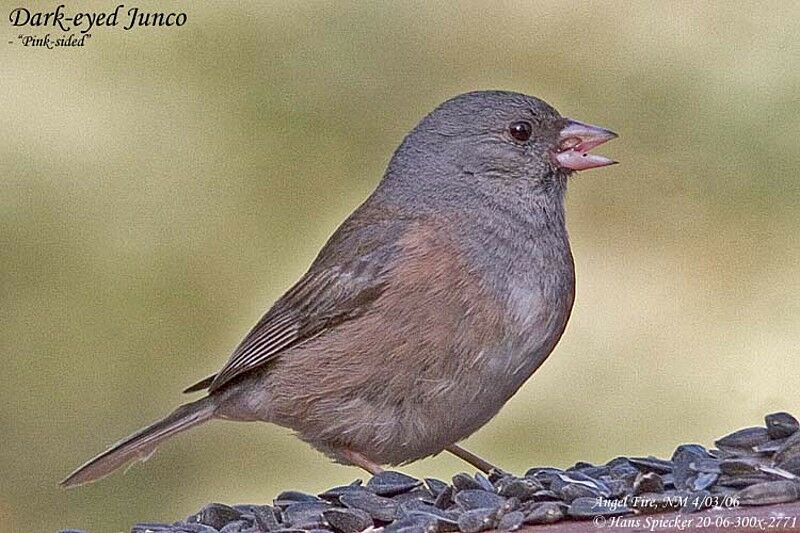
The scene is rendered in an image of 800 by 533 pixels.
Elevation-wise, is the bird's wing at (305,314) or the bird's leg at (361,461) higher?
the bird's wing at (305,314)

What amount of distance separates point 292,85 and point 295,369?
4.76ft

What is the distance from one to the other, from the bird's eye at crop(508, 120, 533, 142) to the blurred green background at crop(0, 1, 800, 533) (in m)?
0.97

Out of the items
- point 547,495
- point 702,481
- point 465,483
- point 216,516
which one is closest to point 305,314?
point 216,516

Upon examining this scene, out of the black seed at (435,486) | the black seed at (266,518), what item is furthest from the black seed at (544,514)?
the black seed at (266,518)

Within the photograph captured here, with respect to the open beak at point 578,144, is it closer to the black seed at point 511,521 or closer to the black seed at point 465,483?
the black seed at point 465,483

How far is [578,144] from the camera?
4078 millimetres

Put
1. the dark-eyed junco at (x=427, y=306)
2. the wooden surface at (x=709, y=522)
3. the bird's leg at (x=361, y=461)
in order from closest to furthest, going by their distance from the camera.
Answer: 1. the wooden surface at (x=709, y=522)
2. the dark-eyed junco at (x=427, y=306)
3. the bird's leg at (x=361, y=461)

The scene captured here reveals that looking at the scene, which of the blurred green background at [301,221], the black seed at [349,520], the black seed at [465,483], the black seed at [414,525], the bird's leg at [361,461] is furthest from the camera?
the blurred green background at [301,221]

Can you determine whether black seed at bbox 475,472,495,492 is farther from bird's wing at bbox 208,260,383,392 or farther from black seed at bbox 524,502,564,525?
bird's wing at bbox 208,260,383,392

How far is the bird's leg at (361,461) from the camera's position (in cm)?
384

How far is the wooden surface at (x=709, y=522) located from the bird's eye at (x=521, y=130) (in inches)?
57.9

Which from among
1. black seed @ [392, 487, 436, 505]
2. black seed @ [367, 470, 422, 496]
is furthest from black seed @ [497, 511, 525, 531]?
black seed @ [367, 470, 422, 496]

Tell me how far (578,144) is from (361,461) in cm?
92

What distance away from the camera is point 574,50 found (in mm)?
5277
